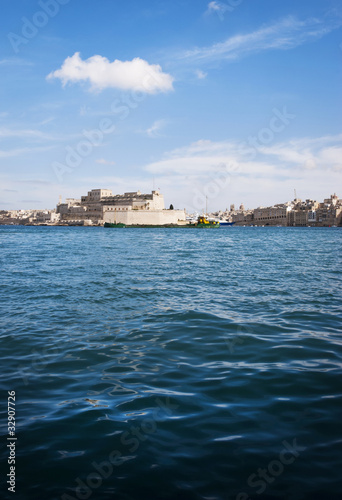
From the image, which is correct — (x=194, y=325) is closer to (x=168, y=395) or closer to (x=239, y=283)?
(x=168, y=395)

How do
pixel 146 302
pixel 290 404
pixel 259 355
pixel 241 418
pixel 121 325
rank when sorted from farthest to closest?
pixel 146 302
pixel 121 325
pixel 259 355
pixel 290 404
pixel 241 418

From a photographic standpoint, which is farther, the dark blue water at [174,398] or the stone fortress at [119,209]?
the stone fortress at [119,209]

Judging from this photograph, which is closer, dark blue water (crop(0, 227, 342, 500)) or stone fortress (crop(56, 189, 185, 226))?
dark blue water (crop(0, 227, 342, 500))

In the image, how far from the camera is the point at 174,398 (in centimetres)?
481

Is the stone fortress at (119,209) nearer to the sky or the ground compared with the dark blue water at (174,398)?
nearer to the sky

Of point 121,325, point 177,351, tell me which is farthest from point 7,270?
point 177,351

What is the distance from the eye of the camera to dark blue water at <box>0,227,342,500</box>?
3.33m

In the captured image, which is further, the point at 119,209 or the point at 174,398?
the point at 119,209

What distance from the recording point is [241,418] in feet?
14.2

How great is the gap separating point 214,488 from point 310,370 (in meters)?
3.19

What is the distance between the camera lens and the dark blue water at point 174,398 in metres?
3.33

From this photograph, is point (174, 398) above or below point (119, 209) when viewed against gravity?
below

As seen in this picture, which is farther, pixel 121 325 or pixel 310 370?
pixel 121 325

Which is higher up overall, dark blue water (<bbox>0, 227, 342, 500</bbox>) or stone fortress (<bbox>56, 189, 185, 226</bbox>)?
stone fortress (<bbox>56, 189, 185, 226</bbox>)
